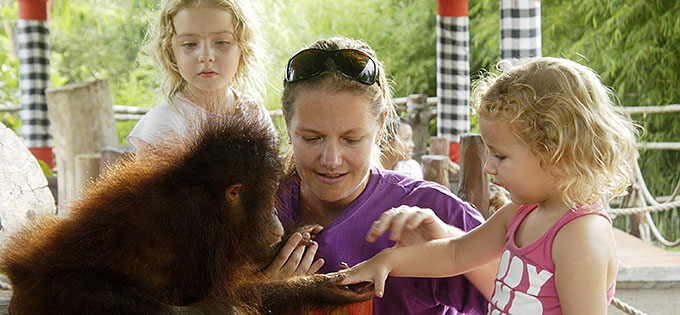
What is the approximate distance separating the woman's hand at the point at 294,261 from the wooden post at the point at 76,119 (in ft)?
11.1

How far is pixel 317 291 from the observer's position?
1381mm

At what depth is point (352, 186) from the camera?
5.37 feet

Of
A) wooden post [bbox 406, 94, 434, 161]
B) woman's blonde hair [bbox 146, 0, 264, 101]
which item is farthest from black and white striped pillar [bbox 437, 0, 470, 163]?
woman's blonde hair [bbox 146, 0, 264, 101]

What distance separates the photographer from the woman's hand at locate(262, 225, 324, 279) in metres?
1.45

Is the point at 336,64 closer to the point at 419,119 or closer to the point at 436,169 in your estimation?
the point at 436,169

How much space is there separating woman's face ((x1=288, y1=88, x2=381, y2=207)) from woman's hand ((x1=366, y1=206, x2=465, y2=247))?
16cm

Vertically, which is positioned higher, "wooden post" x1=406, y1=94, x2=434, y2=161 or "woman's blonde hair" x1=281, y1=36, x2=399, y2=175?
"woman's blonde hair" x1=281, y1=36, x2=399, y2=175

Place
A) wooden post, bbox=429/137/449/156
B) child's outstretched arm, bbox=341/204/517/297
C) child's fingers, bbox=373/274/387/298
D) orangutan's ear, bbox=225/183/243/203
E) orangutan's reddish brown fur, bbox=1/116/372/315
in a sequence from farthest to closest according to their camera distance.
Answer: wooden post, bbox=429/137/449/156 < child's outstretched arm, bbox=341/204/517/297 < child's fingers, bbox=373/274/387/298 < orangutan's ear, bbox=225/183/243/203 < orangutan's reddish brown fur, bbox=1/116/372/315

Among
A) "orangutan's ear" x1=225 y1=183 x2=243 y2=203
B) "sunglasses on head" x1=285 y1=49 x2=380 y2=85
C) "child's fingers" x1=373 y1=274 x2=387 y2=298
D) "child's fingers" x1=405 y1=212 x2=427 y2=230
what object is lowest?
"child's fingers" x1=373 y1=274 x2=387 y2=298

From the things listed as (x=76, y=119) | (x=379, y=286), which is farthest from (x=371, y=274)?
(x=76, y=119)

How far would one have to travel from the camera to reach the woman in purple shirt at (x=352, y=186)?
1.59 metres

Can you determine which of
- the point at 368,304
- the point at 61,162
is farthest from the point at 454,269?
the point at 61,162

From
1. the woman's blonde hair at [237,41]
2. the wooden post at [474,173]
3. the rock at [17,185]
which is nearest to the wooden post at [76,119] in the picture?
the rock at [17,185]

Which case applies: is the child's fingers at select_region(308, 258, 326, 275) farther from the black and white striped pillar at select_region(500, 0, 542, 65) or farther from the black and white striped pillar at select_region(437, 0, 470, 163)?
the black and white striped pillar at select_region(437, 0, 470, 163)
